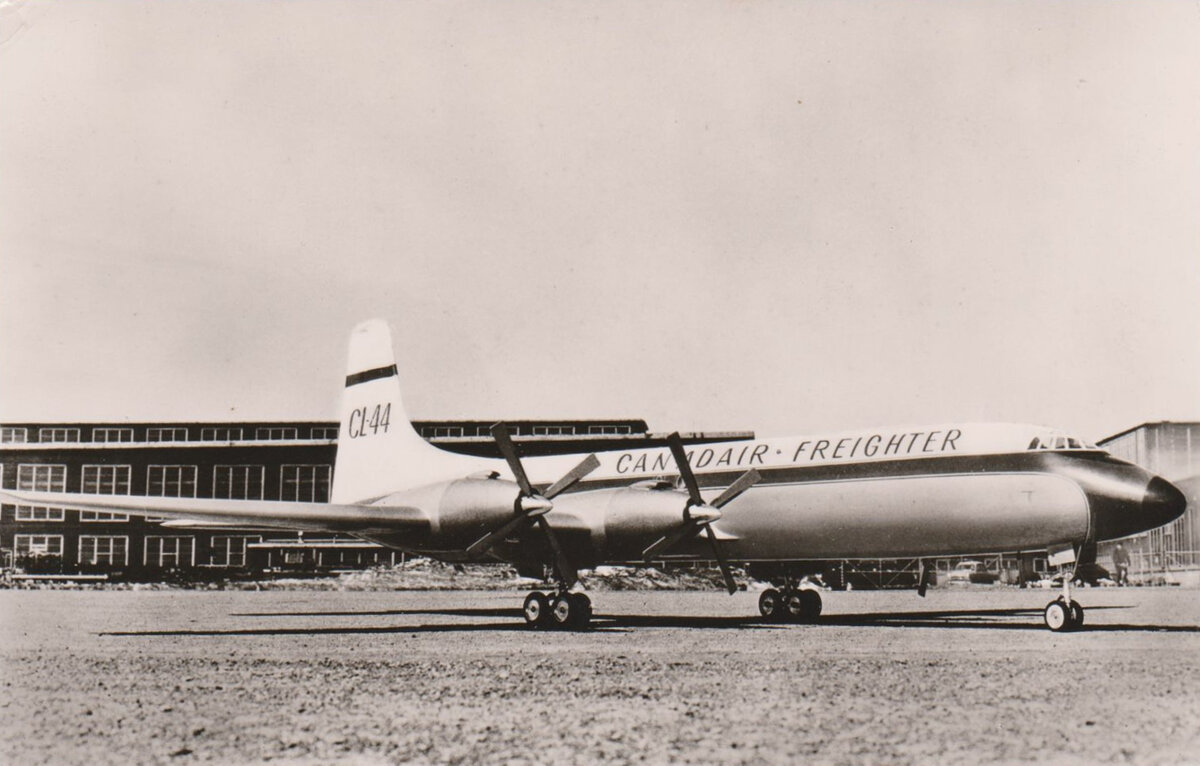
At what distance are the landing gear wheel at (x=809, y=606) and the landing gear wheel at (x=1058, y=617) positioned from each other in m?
5.42

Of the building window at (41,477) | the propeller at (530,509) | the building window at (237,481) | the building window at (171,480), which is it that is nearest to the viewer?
the propeller at (530,509)

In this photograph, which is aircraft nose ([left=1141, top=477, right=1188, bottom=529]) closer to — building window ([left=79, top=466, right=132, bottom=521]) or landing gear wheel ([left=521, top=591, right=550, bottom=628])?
landing gear wheel ([left=521, top=591, right=550, bottom=628])

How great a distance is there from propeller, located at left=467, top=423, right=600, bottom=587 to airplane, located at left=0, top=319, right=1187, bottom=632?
33 mm

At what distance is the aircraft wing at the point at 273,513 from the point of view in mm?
19734

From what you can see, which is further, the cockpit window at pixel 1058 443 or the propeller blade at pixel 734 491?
the propeller blade at pixel 734 491

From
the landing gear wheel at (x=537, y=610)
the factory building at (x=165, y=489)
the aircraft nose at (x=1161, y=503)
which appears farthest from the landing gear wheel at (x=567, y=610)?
the factory building at (x=165, y=489)

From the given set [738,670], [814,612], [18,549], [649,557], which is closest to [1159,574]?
[814,612]

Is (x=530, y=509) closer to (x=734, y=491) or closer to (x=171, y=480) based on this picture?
(x=734, y=491)

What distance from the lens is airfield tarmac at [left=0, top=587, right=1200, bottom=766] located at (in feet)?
24.4

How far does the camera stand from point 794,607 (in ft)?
74.8

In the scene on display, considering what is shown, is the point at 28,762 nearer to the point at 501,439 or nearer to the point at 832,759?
the point at 832,759

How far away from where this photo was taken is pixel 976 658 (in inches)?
532

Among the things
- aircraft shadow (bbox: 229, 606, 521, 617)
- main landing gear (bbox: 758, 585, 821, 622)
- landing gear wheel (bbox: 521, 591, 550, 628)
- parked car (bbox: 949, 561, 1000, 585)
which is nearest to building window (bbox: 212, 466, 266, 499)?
aircraft shadow (bbox: 229, 606, 521, 617)

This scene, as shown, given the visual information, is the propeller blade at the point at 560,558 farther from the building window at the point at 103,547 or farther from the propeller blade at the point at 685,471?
the building window at the point at 103,547
